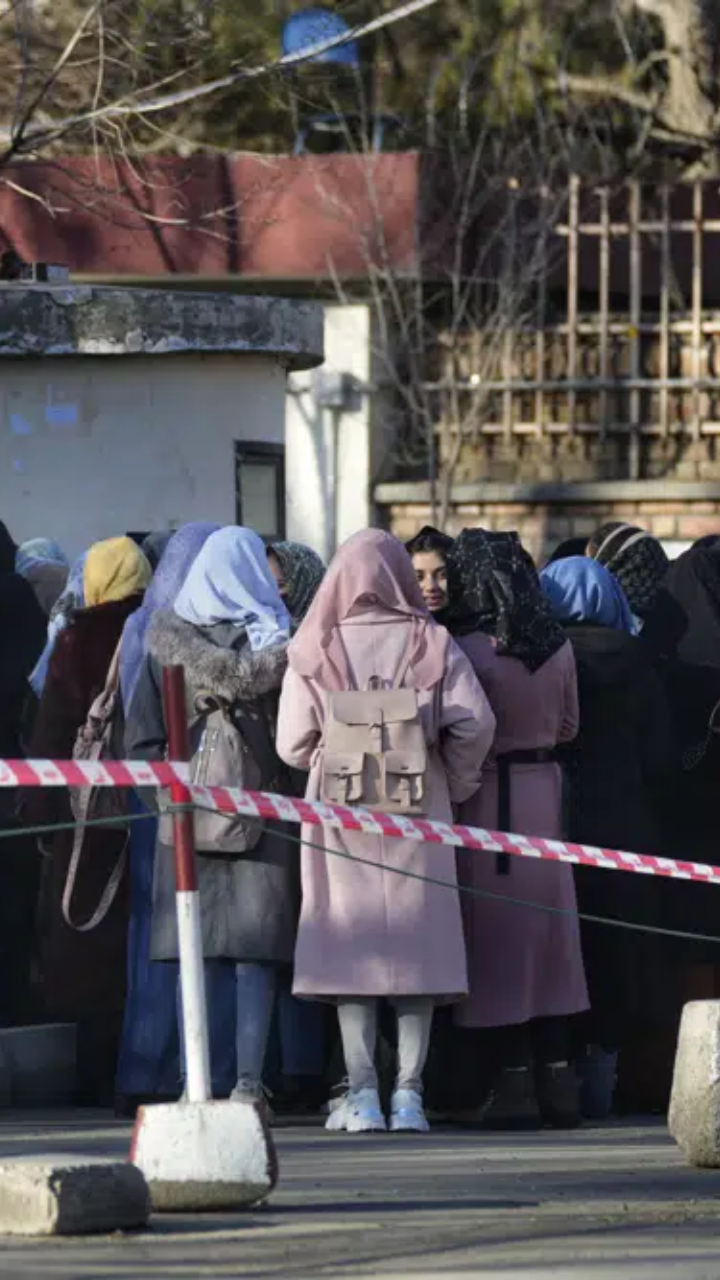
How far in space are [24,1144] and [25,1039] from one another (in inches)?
57.0

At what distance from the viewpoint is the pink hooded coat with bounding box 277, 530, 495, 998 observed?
349 inches

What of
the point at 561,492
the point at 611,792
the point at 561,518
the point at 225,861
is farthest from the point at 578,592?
the point at 561,518

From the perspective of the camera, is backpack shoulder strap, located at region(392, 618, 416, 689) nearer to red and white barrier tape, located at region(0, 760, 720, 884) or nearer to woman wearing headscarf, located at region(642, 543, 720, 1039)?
red and white barrier tape, located at region(0, 760, 720, 884)

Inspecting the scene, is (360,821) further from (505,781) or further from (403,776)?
(505,781)

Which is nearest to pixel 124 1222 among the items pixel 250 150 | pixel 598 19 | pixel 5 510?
pixel 5 510

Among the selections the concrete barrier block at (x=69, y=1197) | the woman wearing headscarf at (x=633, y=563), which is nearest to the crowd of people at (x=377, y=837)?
the woman wearing headscarf at (x=633, y=563)

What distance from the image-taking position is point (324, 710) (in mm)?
8836

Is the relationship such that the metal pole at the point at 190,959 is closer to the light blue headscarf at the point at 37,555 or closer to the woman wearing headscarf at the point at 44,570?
the woman wearing headscarf at the point at 44,570

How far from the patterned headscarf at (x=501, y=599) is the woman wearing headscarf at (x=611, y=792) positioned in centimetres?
31

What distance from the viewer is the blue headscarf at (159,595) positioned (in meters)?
9.34

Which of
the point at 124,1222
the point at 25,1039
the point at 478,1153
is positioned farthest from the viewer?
the point at 25,1039

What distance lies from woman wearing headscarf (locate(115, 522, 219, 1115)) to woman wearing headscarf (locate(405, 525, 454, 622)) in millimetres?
561

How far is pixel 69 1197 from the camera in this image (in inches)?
255

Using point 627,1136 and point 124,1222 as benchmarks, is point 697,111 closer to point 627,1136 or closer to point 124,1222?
point 627,1136
